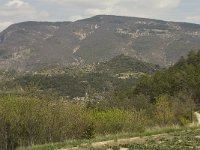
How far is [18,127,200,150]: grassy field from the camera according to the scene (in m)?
30.0

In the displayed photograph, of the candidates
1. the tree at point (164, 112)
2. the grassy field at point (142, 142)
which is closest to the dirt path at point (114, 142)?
the grassy field at point (142, 142)

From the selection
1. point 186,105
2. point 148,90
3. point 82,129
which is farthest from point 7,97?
point 148,90

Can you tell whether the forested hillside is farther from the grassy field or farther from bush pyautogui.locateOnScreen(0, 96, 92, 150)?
the grassy field

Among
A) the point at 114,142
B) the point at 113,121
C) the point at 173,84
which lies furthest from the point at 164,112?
the point at 114,142

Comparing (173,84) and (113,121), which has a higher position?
(173,84)

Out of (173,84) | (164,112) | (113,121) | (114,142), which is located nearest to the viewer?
(114,142)

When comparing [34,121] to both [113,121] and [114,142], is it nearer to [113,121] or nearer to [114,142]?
[114,142]

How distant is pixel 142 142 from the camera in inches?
1309

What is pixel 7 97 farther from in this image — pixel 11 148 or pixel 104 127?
pixel 104 127

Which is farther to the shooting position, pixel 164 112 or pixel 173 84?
pixel 173 84

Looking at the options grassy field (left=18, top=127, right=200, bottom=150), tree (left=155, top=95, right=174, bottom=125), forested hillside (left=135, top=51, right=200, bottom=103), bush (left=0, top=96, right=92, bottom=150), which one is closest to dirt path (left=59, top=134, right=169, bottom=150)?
grassy field (left=18, top=127, right=200, bottom=150)

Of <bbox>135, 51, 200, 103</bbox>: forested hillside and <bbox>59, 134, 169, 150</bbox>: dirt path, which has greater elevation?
<bbox>59, 134, 169, 150</bbox>: dirt path

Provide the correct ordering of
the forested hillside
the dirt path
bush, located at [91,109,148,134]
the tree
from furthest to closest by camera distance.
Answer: the forested hillside, the tree, bush, located at [91,109,148,134], the dirt path

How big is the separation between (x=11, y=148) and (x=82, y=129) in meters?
17.0
